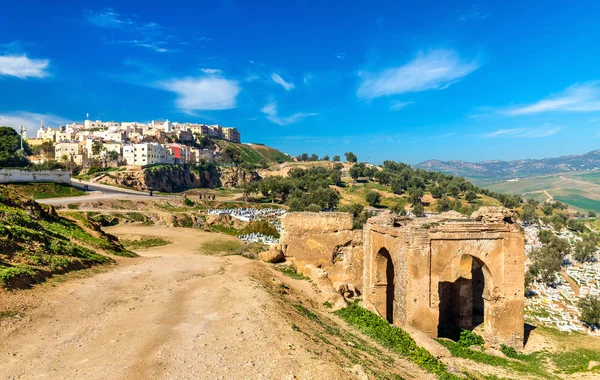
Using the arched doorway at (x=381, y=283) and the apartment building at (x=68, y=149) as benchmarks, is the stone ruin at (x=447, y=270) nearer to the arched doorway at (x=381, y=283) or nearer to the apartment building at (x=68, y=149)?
the arched doorway at (x=381, y=283)

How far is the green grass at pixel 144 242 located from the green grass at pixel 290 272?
44.8ft

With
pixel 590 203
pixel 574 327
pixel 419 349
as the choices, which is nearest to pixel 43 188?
pixel 419 349

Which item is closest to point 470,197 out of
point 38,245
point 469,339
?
point 469,339

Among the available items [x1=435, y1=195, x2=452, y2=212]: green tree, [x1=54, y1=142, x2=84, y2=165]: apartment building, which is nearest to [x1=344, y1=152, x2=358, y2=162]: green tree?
[x1=435, y1=195, x2=452, y2=212]: green tree

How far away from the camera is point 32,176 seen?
51719 mm

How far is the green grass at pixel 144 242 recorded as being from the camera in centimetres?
2978

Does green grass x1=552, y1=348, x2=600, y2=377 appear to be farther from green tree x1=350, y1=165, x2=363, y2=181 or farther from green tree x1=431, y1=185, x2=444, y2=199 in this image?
green tree x1=350, y1=165, x2=363, y2=181

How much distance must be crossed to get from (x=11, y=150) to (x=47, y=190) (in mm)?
43941

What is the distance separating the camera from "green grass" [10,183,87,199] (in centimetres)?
4760

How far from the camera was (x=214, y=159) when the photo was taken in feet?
455

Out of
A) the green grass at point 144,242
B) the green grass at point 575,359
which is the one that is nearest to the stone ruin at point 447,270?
the green grass at point 575,359

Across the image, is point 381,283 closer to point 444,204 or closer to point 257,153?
point 444,204

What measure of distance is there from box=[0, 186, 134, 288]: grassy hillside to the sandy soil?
2.86 ft

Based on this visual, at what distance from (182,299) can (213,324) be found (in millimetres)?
3180
